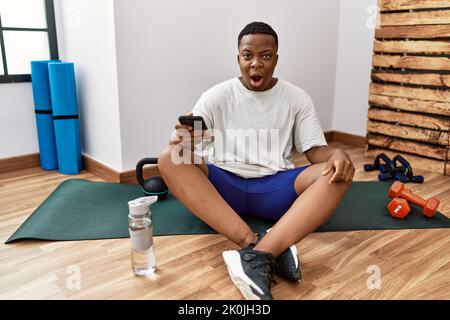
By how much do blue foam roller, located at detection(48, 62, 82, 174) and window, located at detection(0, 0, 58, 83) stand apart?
0.27m

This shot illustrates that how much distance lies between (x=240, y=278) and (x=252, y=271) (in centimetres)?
3

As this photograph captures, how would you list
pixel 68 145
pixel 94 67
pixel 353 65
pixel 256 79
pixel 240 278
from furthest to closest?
pixel 353 65 < pixel 68 145 < pixel 94 67 < pixel 256 79 < pixel 240 278

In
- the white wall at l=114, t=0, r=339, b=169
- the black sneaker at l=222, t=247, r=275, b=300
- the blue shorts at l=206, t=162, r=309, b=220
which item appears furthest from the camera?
the white wall at l=114, t=0, r=339, b=169

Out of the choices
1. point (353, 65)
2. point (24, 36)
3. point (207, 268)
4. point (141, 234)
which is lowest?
point (207, 268)

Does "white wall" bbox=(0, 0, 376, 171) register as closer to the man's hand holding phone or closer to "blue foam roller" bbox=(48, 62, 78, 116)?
"blue foam roller" bbox=(48, 62, 78, 116)

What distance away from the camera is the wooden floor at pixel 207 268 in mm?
1038

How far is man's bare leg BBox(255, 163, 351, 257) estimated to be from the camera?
107cm

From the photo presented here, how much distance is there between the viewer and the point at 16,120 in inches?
81.0

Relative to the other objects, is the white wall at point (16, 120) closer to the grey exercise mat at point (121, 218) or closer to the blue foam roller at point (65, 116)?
the blue foam roller at point (65, 116)

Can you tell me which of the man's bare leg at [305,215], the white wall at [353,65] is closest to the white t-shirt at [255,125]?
the man's bare leg at [305,215]

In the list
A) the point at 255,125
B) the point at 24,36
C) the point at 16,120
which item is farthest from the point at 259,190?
the point at 24,36

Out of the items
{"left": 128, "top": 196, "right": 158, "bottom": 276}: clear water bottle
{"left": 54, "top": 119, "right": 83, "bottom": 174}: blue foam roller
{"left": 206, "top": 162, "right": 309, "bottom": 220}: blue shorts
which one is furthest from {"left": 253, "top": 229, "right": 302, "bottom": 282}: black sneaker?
{"left": 54, "top": 119, "right": 83, "bottom": 174}: blue foam roller

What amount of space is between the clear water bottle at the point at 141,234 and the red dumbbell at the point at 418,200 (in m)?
1.02

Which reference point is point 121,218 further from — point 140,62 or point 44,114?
point 44,114
